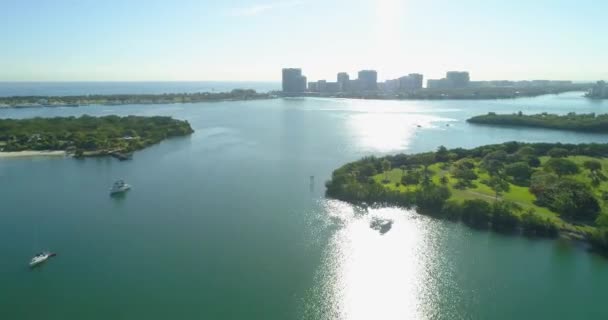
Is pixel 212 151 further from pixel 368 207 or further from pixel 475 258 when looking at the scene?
pixel 475 258

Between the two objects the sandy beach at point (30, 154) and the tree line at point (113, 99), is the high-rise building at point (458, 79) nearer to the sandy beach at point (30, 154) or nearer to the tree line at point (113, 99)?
the tree line at point (113, 99)

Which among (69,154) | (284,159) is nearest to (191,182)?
(284,159)

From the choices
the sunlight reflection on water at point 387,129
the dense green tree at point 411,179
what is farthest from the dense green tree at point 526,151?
the sunlight reflection on water at point 387,129

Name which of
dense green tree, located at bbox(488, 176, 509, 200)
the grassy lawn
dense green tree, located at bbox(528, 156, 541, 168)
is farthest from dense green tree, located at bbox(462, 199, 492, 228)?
dense green tree, located at bbox(528, 156, 541, 168)

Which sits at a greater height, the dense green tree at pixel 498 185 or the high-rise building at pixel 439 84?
the high-rise building at pixel 439 84

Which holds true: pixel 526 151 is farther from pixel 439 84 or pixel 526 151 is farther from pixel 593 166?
pixel 439 84

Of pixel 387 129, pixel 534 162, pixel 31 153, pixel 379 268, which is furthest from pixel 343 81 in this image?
pixel 379 268

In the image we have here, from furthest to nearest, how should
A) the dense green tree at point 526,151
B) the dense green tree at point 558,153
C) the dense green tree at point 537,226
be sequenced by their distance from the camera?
1. the dense green tree at point 558,153
2. the dense green tree at point 526,151
3. the dense green tree at point 537,226

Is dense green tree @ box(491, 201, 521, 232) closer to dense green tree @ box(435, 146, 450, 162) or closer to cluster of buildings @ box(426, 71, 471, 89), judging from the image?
dense green tree @ box(435, 146, 450, 162)
